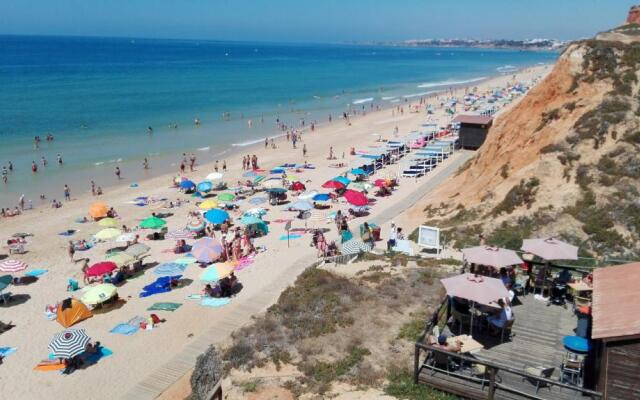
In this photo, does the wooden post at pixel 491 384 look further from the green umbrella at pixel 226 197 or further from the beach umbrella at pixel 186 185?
the beach umbrella at pixel 186 185

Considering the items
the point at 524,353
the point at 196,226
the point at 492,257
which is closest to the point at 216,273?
the point at 196,226

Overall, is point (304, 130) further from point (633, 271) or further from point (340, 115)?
point (633, 271)

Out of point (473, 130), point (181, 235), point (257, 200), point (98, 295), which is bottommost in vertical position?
point (181, 235)

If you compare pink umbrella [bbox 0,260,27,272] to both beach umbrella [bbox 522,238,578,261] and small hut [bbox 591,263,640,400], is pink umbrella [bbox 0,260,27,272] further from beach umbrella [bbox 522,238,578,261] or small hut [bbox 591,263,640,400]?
small hut [bbox 591,263,640,400]

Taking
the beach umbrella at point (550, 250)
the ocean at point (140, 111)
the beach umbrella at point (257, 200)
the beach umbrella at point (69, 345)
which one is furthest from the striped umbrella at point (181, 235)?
the beach umbrella at point (550, 250)

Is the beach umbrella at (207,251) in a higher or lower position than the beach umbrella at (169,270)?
higher

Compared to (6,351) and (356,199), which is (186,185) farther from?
(6,351)

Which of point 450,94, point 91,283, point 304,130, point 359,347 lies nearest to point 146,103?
point 304,130
